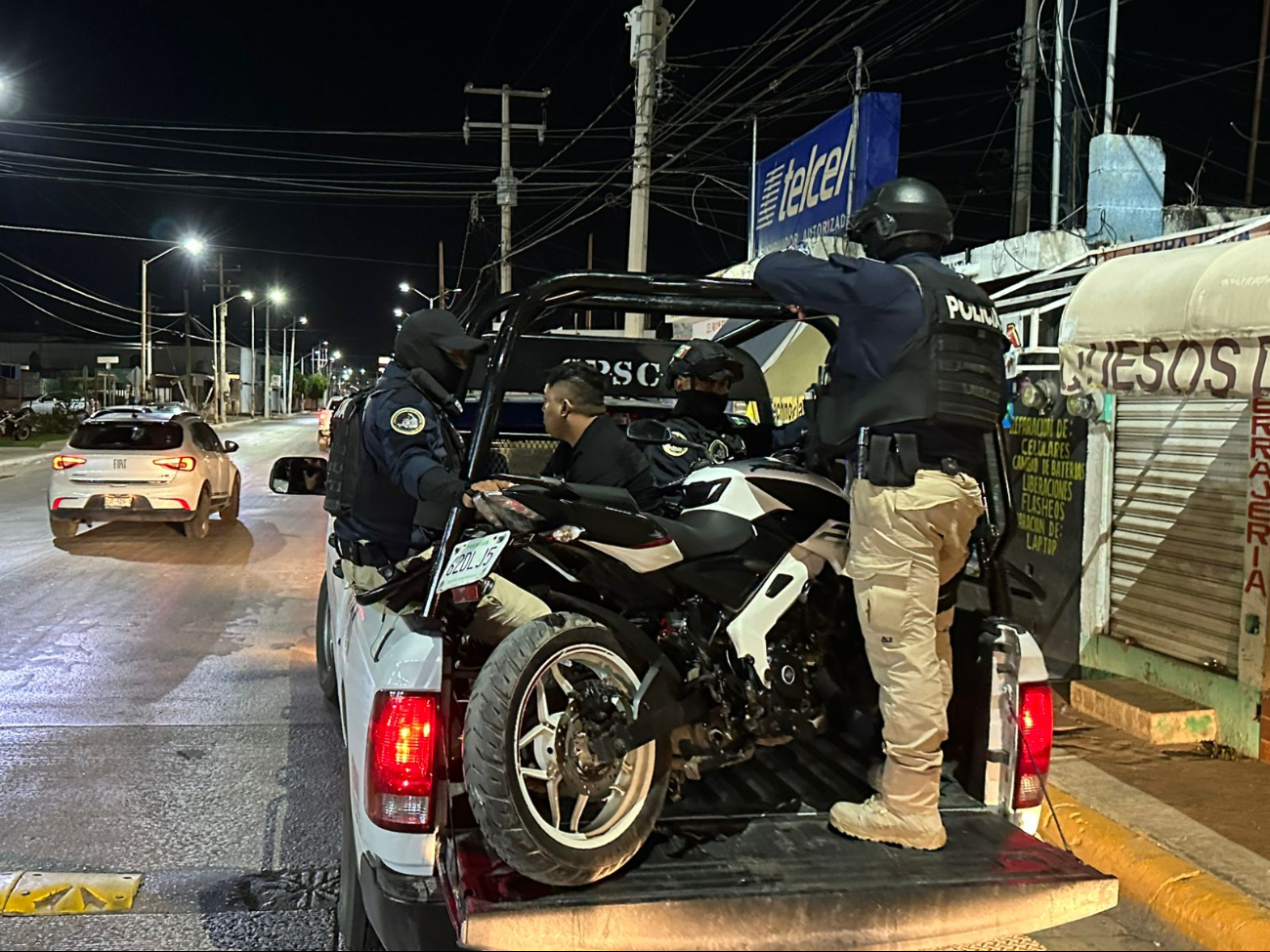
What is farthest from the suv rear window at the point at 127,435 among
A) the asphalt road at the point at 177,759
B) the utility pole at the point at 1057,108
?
the utility pole at the point at 1057,108

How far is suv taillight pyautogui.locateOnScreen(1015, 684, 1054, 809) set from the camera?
3.12m

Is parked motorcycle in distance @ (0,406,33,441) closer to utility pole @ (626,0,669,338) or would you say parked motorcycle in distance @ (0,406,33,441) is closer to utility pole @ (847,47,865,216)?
utility pole @ (626,0,669,338)

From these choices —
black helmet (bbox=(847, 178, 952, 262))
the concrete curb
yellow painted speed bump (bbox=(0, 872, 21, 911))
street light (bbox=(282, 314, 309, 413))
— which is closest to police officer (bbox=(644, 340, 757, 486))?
black helmet (bbox=(847, 178, 952, 262))

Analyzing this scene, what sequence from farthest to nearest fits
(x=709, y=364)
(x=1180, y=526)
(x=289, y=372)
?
(x=289, y=372), (x=1180, y=526), (x=709, y=364)

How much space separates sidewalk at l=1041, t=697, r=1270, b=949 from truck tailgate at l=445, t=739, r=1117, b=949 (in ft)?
2.39

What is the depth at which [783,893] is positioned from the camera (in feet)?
8.52

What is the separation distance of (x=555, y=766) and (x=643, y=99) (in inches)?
612

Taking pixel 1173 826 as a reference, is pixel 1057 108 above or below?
above

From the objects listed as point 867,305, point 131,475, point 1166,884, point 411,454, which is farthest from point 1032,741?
point 131,475

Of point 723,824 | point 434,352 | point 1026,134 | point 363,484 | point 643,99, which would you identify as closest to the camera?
point 723,824

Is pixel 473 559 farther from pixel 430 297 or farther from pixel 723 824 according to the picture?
pixel 430 297

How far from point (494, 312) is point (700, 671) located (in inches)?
76.0

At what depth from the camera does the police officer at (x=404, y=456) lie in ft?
12.6

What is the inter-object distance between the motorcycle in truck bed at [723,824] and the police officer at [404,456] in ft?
1.78
